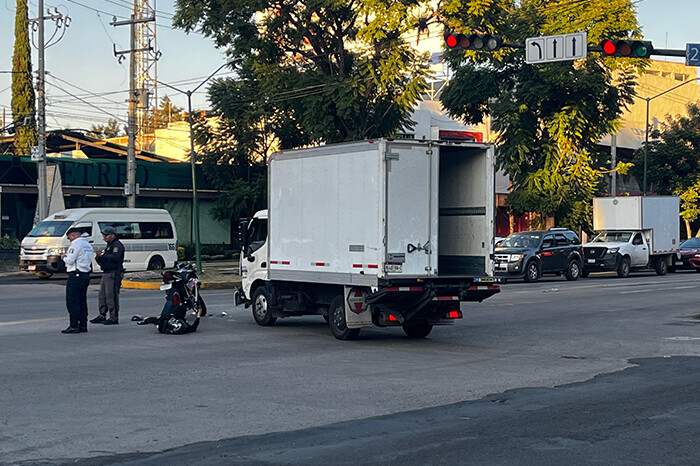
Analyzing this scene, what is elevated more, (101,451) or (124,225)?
(124,225)

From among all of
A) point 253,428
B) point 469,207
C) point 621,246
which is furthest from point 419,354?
point 621,246

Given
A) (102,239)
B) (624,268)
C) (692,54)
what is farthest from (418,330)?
(624,268)

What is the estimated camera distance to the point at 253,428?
9.08 meters

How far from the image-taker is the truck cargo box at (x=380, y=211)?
51.2ft

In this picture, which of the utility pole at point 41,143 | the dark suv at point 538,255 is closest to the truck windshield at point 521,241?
the dark suv at point 538,255

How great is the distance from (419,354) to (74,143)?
145ft

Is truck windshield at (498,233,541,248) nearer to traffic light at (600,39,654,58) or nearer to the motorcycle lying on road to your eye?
traffic light at (600,39,654,58)

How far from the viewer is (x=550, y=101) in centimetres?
4672

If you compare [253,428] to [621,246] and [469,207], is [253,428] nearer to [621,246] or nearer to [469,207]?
[469,207]

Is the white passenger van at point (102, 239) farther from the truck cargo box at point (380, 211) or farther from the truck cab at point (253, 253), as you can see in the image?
the truck cargo box at point (380, 211)

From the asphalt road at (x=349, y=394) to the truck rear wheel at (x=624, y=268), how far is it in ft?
68.2

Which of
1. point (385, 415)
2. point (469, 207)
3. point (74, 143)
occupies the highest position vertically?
point (74, 143)

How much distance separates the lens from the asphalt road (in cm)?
813

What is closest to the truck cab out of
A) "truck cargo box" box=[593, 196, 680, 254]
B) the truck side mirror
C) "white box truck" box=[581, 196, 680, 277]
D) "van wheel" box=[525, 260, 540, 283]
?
the truck side mirror
